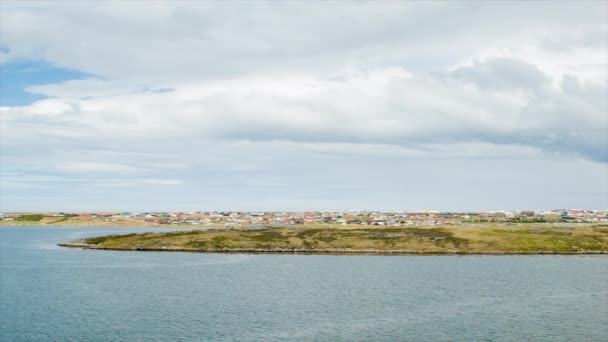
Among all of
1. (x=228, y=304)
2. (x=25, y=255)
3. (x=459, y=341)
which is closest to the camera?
(x=459, y=341)

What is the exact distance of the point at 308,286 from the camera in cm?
11825

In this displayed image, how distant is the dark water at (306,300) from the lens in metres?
78.4

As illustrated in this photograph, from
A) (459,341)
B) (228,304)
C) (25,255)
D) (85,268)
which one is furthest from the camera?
(25,255)

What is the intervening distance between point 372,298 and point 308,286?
18472mm

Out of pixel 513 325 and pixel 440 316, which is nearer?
pixel 513 325

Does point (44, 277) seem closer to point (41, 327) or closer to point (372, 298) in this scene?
point (41, 327)

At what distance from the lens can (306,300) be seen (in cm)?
10275

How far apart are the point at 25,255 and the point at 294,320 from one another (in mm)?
149328

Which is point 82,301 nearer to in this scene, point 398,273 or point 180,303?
point 180,303

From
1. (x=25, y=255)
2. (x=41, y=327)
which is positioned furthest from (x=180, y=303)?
(x=25, y=255)

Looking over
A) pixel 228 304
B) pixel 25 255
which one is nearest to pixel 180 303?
pixel 228 304

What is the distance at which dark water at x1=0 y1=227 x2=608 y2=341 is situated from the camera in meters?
78.4

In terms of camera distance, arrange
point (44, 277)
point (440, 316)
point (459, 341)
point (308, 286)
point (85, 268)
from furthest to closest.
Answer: point (85, 268), point (44, 277), point (308, 286), point (440, 316), point (459, 341)

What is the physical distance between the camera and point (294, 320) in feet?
281
